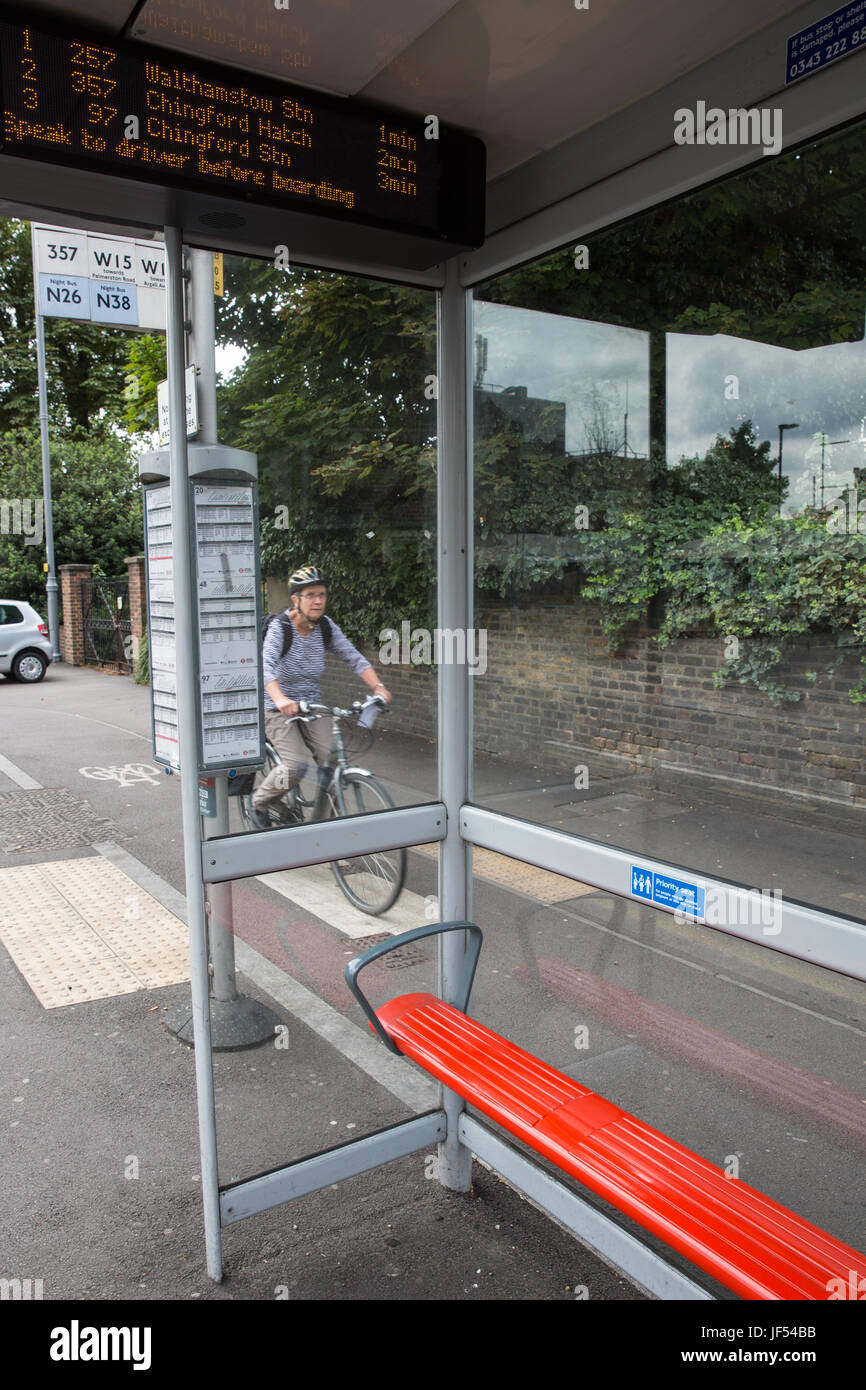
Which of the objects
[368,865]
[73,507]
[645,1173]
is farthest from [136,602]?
[645,1173]

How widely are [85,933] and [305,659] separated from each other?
10.9ft

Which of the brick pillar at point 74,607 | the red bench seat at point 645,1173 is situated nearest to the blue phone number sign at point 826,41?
the red bench seat at point 645,1173

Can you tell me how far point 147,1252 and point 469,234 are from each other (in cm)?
299

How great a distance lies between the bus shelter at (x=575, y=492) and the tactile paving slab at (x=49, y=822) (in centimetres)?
483

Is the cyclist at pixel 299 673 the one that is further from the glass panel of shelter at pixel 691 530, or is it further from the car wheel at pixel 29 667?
the car wheel at pixel 29 667

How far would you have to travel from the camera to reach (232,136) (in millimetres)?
2227

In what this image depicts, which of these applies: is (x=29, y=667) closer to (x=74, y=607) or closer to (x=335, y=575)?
(x=74, y=607)

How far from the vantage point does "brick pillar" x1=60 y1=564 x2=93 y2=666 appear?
2289 cm

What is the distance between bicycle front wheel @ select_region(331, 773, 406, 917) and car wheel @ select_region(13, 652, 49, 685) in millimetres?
17164

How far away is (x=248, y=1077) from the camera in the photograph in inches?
116
